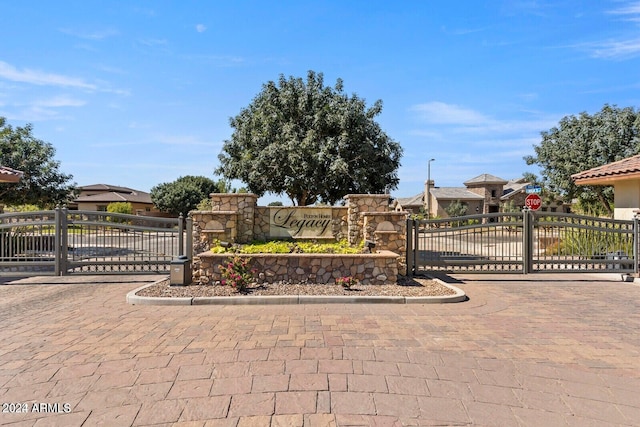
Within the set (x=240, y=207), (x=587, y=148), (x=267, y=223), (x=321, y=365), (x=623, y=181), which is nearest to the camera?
(x=321, y=365)

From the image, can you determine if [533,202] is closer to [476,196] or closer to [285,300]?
[285,300]

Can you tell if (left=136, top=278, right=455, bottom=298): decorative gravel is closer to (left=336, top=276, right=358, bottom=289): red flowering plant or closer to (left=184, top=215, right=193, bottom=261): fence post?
(left=336, top=276, right=358, bottom=289): red flowering plant

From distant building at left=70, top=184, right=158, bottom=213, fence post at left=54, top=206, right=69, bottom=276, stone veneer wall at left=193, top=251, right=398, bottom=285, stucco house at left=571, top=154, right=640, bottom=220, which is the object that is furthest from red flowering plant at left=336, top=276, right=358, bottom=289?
distant building at left=70, top=184, right=158, bottom=213

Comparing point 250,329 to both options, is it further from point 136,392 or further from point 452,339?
point 452,339

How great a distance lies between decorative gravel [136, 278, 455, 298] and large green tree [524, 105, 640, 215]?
18367 millimetres

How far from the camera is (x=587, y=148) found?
2205 cm

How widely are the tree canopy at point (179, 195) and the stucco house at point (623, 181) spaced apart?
126 feet

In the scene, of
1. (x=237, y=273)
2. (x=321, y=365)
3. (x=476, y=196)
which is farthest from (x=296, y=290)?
(x=476, y=196)

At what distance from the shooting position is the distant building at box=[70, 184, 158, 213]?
4531 cm

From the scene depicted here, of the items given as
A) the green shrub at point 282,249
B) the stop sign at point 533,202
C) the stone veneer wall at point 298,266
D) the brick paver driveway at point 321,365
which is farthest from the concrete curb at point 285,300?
the stop sign at point 533,202

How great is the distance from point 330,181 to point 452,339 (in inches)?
400

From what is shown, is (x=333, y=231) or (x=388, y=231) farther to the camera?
(x=333, y=231)

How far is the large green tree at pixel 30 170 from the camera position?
1828 centimetres

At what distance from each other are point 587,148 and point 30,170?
3104 cm
